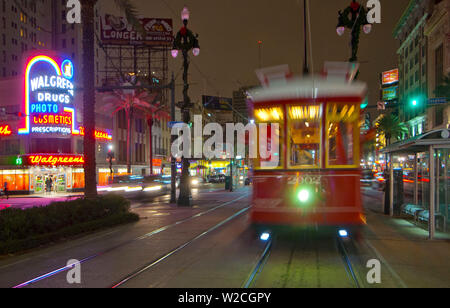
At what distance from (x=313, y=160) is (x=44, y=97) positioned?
37631 mm

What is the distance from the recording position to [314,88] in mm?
9664

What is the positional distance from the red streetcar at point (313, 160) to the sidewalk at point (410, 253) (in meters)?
1.26

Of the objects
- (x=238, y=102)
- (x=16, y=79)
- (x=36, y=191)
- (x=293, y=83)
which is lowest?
(x=36, y=191)

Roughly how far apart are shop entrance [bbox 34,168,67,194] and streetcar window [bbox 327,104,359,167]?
3775 centimetres

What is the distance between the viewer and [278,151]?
1006 cm

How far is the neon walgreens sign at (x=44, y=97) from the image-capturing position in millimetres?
41500

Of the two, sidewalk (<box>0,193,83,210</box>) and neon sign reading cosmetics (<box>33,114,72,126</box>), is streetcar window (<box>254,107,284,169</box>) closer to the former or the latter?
sidewalk (<box>0,193,83,210</box>)

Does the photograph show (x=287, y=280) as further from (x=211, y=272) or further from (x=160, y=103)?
(x=160, y=103)

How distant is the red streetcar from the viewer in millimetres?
9461

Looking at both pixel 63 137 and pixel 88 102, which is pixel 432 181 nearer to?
pixel 88 102

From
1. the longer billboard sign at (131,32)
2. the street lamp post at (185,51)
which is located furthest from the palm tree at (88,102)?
the longer billboard sign at (131,32)

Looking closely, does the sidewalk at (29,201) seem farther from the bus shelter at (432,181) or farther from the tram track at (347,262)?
the bus shelter at (432,181)
